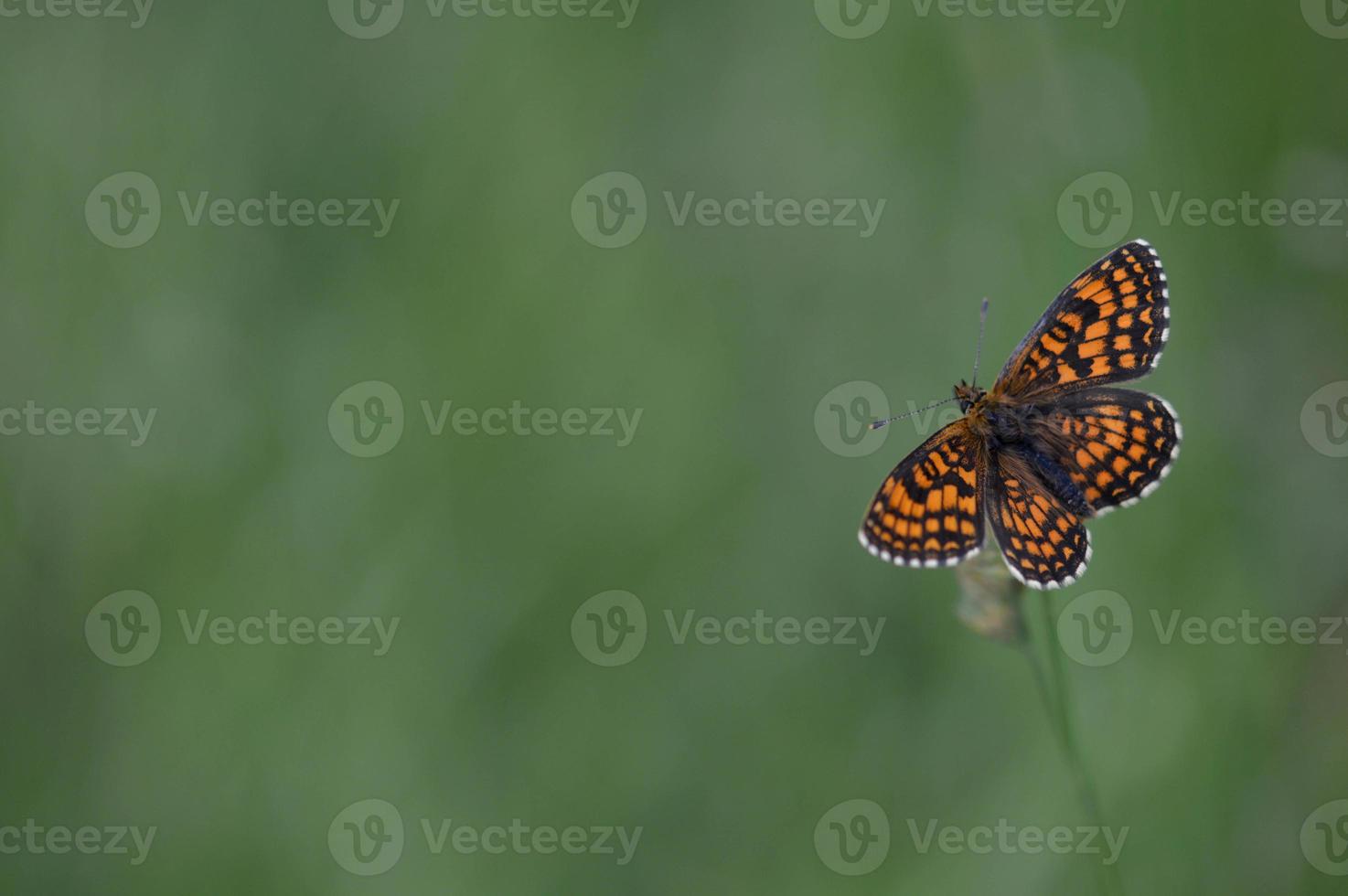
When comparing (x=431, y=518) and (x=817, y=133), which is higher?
(x=817, y=133)

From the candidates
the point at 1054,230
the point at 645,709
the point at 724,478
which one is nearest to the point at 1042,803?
the point at 645,709

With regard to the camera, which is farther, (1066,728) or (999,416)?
(999,416)

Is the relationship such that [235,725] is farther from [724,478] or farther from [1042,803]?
[1042,803]

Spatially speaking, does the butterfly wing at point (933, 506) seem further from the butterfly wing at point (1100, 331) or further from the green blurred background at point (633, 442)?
the green blurred background at point (633, 442)

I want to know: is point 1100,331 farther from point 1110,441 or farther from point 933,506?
point 933,506

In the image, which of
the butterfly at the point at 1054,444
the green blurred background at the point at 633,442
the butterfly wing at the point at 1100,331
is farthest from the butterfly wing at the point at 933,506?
the green blurred background at the point at 633,442

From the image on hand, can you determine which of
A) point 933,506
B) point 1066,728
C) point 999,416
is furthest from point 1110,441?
point 1066,728
